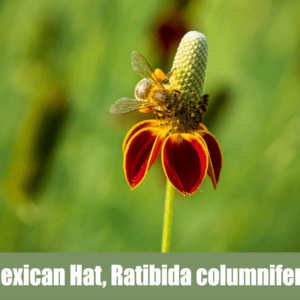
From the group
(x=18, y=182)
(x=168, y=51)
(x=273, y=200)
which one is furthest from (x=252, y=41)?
(x=18, y=182)

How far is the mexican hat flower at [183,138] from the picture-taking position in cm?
62

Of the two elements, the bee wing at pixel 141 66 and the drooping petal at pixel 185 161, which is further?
the bee wing at pixel 141 66

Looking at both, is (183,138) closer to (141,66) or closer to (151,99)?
(151,99)

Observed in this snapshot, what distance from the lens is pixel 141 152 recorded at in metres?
0.66

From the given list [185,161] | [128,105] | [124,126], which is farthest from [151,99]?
[124,126]

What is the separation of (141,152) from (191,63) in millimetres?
182

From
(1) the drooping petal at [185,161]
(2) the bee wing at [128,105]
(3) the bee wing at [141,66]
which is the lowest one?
(1) the drooping petal at [185,161]

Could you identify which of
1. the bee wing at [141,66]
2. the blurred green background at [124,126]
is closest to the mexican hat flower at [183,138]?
the bee wing at [141,66]

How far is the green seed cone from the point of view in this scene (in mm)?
626

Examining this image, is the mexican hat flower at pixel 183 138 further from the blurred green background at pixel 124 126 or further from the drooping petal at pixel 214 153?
the blurred green background at pixel 124 126

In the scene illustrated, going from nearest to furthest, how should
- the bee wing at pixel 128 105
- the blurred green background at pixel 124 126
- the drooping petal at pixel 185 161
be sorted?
the drooping petal at pixel 185 161 < the bee wing at pixel 128 105 < the blurred green background at pixel 124 126

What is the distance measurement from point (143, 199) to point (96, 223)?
0.18m

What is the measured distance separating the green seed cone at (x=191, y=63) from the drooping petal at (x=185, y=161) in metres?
0.09

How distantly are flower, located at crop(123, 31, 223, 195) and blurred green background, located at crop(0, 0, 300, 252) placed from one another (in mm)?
493
